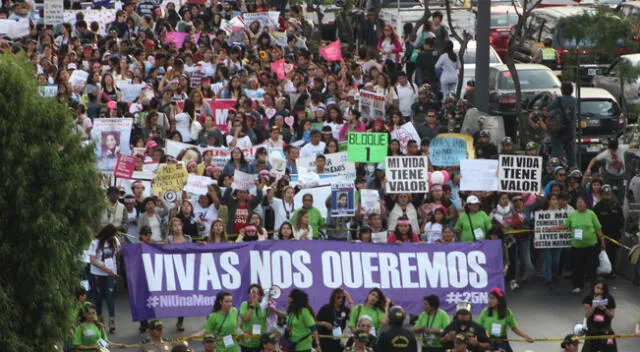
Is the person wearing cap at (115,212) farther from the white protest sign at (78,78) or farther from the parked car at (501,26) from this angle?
the parked car at (501,26)

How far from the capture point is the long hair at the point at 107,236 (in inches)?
845

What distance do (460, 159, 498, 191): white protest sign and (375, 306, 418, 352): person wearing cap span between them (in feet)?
18.6

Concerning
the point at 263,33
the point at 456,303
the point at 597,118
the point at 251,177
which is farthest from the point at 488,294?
the point at 263,33

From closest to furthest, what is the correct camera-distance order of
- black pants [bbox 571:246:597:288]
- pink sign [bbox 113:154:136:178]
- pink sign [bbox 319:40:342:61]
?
black pants [bbox 571:246:597:288]
pink sign [bbox 113:154:136:178]
pink sign [bbox 319:40:342:61]

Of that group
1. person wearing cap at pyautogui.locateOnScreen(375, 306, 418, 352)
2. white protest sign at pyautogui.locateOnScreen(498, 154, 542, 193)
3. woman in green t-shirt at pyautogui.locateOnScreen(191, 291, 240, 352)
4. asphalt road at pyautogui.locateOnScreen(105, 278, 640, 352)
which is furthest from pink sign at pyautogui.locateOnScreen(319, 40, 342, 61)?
person wearing cap at pyautogui.locateOnScreen(375, 306, 418, 352)

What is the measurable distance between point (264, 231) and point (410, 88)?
7821 millimetres

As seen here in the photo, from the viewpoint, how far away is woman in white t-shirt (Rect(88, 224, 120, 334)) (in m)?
21.5

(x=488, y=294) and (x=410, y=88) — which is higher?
(x=410, y=88)

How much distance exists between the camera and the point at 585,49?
3459 centimetres

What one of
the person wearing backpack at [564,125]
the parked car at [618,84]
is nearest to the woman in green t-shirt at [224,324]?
the person wearing backpack at [564,125]

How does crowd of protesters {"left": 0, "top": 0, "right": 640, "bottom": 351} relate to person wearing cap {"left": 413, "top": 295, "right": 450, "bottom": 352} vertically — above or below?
above

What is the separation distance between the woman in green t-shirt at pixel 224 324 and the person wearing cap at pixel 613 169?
27.8 ft

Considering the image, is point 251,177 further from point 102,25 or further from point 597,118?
point 102,25

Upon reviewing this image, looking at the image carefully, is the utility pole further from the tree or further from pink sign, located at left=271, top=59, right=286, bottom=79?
the tree
